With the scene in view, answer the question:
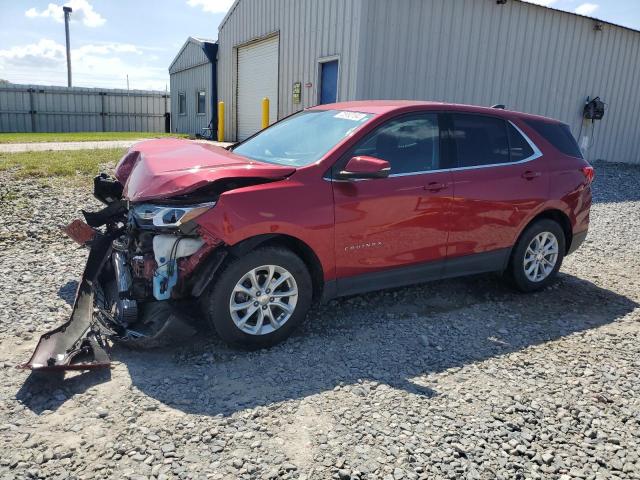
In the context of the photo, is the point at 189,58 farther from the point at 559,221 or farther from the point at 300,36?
the point at 559,221

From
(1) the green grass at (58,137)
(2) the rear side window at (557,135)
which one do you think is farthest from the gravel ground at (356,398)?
(1) the green grass at (58,137)

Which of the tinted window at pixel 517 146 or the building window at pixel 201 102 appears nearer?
the tinted window at pixel 517 146

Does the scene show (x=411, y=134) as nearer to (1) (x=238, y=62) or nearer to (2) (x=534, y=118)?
(2) (x=534, y=118)

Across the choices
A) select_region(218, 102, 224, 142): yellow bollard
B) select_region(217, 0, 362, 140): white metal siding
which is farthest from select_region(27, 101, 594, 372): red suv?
select_region(218, 102, 224, 142): yellow bollard

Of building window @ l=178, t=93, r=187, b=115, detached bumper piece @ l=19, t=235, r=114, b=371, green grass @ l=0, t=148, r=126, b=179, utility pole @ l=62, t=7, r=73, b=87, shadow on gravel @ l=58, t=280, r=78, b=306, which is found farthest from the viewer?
utility pole @ l=62, t=7, r=73, b=87

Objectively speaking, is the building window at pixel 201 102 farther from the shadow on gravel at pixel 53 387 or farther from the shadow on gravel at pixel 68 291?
the shadow on gravel at pixel 53 387

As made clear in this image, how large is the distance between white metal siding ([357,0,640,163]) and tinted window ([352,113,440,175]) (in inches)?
247

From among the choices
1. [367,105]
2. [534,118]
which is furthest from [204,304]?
[534,118]

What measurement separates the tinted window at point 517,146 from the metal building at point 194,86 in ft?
48.9

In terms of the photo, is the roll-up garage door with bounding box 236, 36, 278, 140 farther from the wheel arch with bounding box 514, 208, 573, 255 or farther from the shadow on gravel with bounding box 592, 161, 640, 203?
the wheel arch with bounding box 514, 208, 573, 255

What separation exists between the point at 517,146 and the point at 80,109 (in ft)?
91.7

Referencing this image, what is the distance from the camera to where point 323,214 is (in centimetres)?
365

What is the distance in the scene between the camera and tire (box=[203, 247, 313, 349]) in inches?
135

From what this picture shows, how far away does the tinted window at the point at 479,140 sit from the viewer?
4.45m
